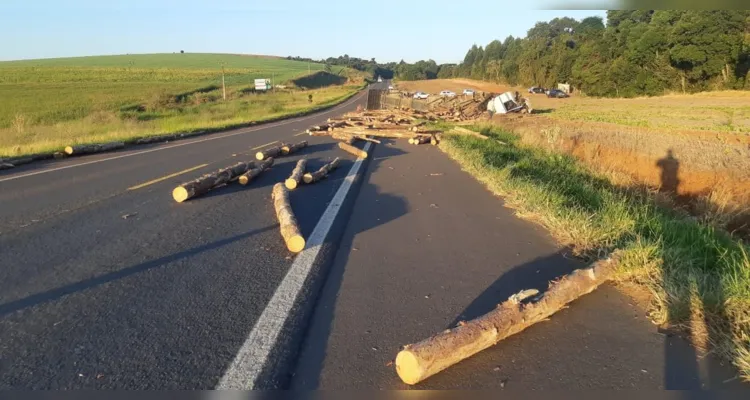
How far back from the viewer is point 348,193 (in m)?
8.95

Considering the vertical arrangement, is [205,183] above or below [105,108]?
above

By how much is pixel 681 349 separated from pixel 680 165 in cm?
1322

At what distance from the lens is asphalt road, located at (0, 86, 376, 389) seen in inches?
125

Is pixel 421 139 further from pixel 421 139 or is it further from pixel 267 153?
pixel 267 153

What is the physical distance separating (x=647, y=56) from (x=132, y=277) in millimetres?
53009

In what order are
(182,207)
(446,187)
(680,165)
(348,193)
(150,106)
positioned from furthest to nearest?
(150,106), (680,165), (446,187), (348,193), (182,207)

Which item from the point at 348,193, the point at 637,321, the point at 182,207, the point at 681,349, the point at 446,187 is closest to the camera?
the point at 681,349

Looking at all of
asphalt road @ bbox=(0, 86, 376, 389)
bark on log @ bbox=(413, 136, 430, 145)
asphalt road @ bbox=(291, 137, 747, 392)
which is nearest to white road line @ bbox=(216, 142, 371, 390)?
asphalt road @ bbox=(0, 86, 376, 389)

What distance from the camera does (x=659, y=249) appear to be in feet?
16.3

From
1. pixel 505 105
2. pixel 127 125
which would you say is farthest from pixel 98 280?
pixel 505 105

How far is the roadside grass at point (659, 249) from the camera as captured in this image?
12.0 ft

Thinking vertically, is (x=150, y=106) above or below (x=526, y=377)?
below

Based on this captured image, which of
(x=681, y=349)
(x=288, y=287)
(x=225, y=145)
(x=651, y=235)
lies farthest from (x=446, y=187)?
(x=225, y=145)

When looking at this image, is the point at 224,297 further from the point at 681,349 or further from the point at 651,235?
the point at 651,235
